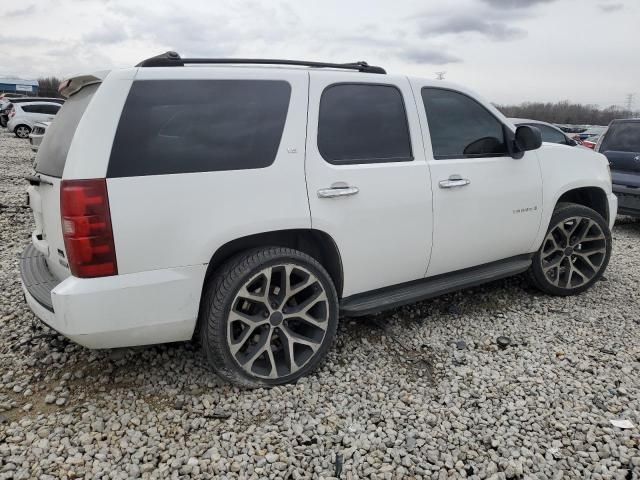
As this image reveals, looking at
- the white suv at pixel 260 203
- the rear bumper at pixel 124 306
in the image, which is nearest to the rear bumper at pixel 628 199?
the white suv at pixel 260 203

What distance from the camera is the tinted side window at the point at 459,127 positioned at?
350 cm

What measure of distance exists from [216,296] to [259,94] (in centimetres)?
119

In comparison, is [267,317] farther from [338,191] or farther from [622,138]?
[622,138]

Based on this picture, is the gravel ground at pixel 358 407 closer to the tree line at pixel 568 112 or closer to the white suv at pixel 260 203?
the white suv at pixel 260 203

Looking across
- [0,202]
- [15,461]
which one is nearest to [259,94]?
[15,461]

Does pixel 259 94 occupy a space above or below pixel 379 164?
above

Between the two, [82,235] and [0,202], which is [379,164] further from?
[0,202]

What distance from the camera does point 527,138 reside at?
12.3 ft

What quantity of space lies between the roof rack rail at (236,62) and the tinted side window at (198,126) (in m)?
0.23

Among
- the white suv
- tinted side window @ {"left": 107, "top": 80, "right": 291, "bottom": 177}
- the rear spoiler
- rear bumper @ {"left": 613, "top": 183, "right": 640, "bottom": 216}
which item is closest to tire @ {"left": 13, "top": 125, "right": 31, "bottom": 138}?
the white suv

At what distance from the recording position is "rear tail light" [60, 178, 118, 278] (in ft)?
7.61

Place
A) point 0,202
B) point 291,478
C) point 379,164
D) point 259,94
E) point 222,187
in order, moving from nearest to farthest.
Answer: point 291,478 → point 222,187 → point 259,94 → point 379,164 → point 0,202

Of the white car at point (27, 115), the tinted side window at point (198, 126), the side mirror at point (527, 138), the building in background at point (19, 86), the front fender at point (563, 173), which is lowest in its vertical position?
the front fender at point (563, 173)

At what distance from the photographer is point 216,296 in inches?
106
